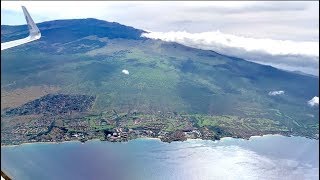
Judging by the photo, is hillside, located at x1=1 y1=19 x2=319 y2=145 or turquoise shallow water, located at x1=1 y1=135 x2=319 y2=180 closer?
turquoise shallow water, located at x1=1 y1=135 x2=319 y2=180

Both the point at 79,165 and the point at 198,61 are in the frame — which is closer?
the point at 79,165

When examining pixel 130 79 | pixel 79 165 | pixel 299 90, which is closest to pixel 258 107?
pixel 299 90

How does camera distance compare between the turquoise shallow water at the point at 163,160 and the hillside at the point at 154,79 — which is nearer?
the turquoise shallow water at the point at 163,160

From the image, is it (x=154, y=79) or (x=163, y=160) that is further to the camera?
(x=154, y=79)

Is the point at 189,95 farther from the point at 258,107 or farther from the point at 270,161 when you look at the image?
the point at 270,161
